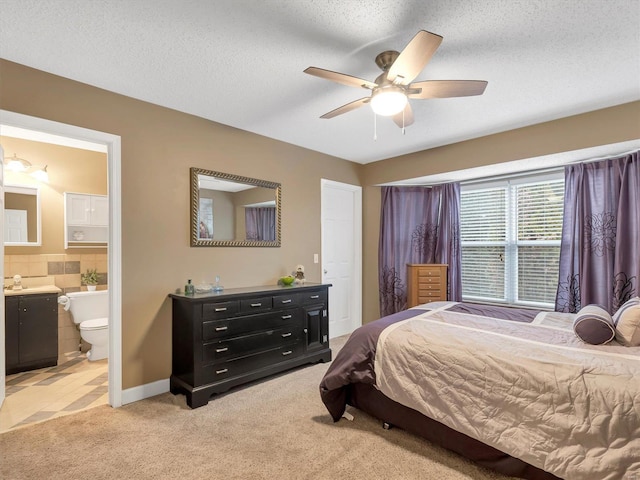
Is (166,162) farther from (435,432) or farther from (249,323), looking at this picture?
(435,432)

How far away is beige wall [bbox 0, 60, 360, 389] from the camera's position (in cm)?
244

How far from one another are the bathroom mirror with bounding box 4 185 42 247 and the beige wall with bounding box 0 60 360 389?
1.89m

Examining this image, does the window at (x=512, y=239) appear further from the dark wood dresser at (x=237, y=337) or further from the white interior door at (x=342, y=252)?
the dark wood dresser at (x=237, y=337)

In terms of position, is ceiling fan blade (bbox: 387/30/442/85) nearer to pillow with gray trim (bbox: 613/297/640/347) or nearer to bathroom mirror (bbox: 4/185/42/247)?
A: pillow with gray trim (bbox: 613/297/640/347)

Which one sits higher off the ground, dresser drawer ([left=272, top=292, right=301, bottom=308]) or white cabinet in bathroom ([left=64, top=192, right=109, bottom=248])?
white cabinet in bathroom ([left=64, top=192, right=109, bottom=248])

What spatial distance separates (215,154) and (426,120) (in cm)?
210

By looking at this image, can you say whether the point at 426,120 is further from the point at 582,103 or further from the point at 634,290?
the point at 634,290

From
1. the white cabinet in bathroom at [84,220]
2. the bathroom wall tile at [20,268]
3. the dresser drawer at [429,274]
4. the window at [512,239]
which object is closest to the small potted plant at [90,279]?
the white cabinet in bathroom at [84,220]

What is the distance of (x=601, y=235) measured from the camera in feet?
10.8

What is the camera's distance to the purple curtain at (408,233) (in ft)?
14.6

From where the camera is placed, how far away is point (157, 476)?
1.83m

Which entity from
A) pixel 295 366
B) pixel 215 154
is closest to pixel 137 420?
pixel 295 366

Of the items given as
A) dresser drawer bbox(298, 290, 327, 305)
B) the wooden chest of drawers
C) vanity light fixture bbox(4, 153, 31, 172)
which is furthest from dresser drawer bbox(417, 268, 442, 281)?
vanity light fixture bbox(4, 153, 31, 172)

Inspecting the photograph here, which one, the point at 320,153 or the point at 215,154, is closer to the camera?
the point at 215,154
